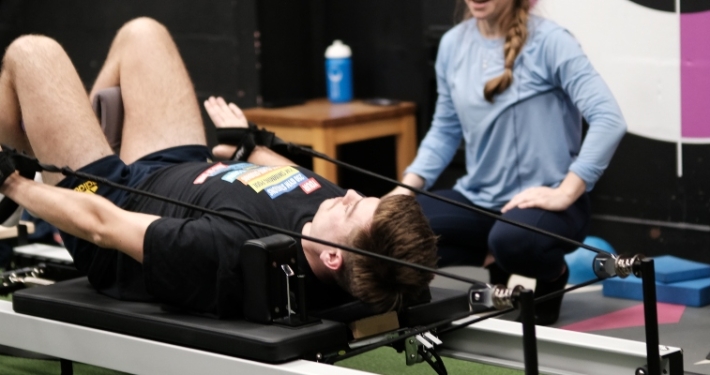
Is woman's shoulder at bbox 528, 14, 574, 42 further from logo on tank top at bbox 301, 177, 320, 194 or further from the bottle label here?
the bottle label

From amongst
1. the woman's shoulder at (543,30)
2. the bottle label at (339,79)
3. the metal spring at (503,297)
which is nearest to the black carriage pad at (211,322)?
the metal spring at (503,297)

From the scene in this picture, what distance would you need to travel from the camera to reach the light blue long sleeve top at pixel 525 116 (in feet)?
11.0

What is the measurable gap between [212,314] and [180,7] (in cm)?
294

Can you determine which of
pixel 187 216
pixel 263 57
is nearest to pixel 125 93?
pixel 187 216

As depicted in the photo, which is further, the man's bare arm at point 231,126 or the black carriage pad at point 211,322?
the man's bare arm at point 231,126

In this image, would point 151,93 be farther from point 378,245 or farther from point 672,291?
point 672,291

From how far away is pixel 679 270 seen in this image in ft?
12.3

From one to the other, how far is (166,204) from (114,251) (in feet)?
0.61

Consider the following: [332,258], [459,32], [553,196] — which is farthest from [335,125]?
[332,258]

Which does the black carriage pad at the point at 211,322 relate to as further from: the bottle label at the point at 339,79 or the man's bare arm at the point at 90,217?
the bottle label at the point at 339,79

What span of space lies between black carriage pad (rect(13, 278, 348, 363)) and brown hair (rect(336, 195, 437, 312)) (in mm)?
120

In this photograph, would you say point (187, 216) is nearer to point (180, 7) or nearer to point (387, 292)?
point (387, 292)

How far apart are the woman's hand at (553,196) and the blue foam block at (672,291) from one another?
604 mm

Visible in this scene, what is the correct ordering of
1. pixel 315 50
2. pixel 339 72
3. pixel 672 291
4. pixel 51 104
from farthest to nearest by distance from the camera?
pixel 315 50 → pixel 339 72 → pixel 672 291 → pixel 51 104
